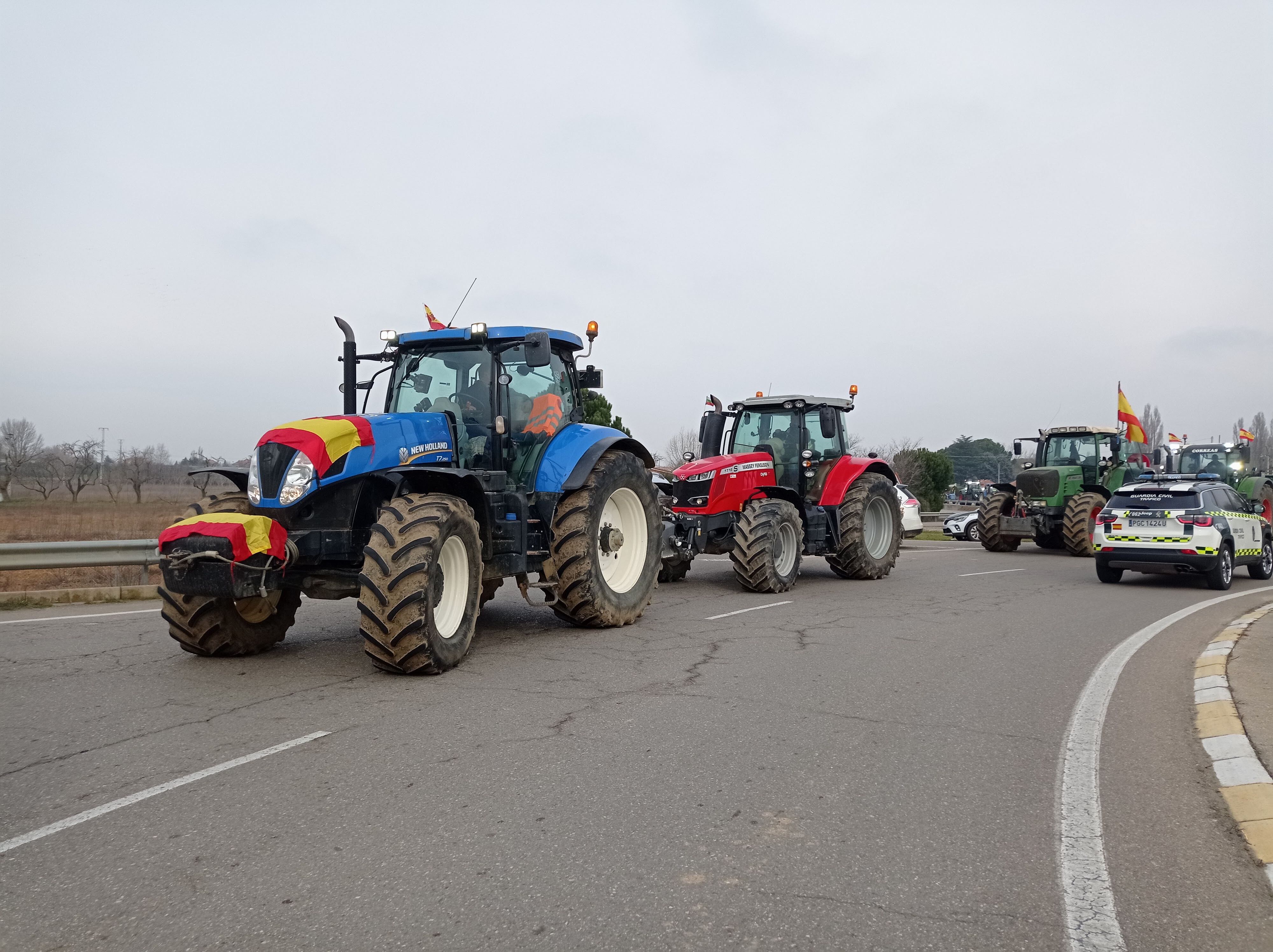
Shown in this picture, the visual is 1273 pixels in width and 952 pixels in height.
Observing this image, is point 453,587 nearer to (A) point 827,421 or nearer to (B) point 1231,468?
(A) point 827,421

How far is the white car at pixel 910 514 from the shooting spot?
82.9 feet

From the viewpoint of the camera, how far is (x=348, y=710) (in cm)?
595

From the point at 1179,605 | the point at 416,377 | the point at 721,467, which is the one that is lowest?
the point at 1179,605

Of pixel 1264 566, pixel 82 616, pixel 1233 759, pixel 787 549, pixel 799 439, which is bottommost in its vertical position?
pixel 1264 566

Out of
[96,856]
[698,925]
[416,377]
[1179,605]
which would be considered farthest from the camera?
[1179,605]

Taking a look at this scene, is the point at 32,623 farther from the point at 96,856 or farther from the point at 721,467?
the point at 721,467

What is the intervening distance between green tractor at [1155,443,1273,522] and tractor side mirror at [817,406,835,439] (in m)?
10.5

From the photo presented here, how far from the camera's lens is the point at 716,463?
12.7m

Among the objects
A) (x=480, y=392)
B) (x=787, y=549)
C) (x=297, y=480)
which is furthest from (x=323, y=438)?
(x=787, y=549)

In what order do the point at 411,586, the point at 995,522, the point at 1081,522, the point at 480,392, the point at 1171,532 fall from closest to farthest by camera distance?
the point at 411,586
the point at 480,392
the point at 1171,532
the point at 1081,522
the point at 995,522

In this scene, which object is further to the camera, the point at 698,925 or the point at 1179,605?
the point at 1179,605

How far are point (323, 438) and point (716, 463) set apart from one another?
6.62 metres

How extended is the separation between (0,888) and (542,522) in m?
5.64

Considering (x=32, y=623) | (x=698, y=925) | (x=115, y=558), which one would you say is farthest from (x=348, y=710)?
(x=115, y=558)
